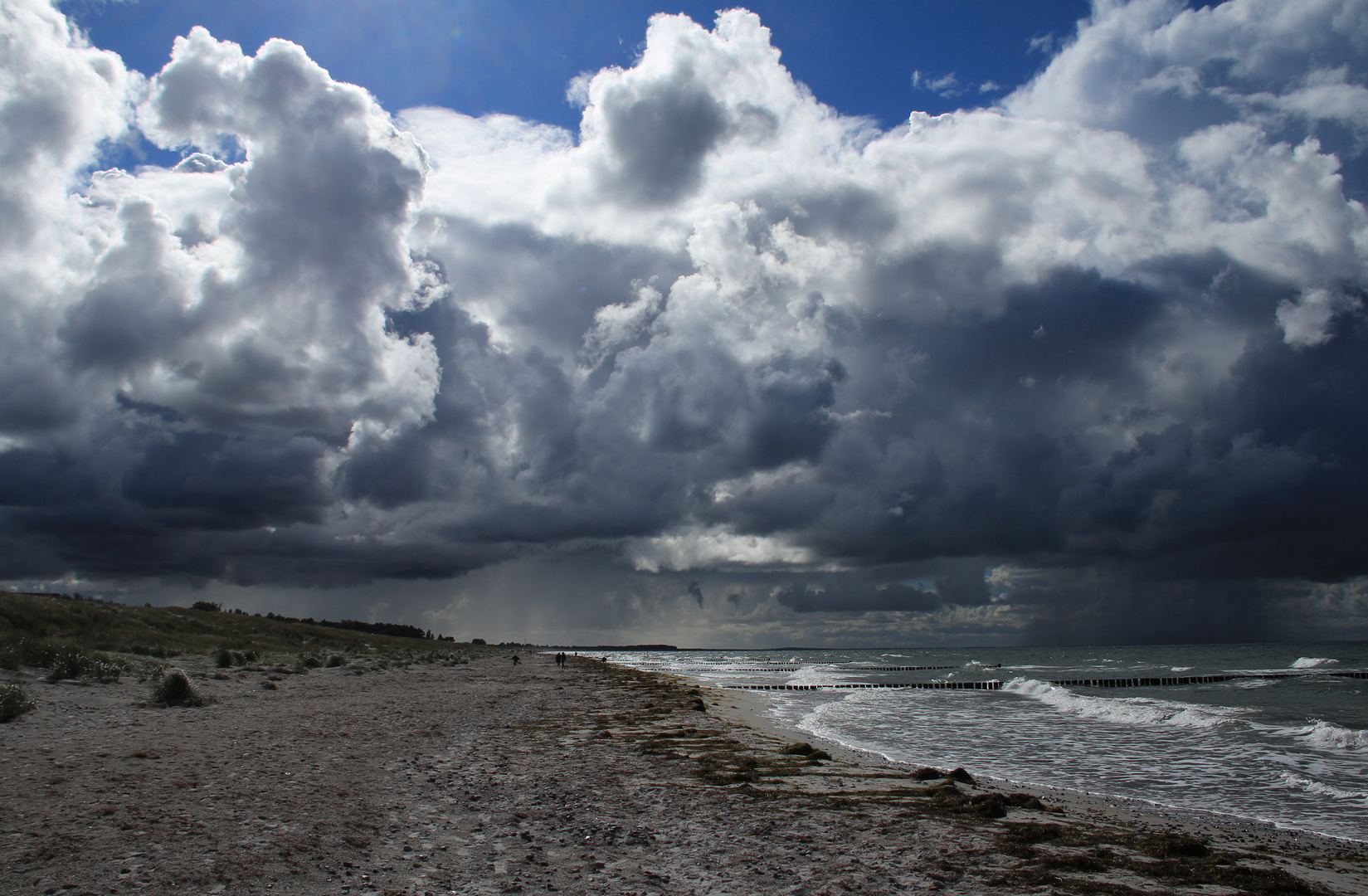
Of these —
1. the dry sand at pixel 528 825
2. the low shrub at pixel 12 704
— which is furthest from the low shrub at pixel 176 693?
the low shrub at pixel 12 704

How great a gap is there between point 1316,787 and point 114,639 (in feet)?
160

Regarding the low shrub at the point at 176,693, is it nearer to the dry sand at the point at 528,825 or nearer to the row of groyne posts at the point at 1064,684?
the dry sand at the point at 528,825

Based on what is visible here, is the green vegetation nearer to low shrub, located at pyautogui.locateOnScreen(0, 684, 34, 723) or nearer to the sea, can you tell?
low shrub, located at pyautogui.locateOnScreen(0, 684, 34, 723)

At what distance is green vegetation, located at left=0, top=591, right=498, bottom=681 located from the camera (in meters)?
23.6

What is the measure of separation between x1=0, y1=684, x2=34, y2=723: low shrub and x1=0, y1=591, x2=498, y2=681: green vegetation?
7455mm

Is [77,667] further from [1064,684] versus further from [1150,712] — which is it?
[1064,684]

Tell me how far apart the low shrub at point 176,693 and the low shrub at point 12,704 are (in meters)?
3.73

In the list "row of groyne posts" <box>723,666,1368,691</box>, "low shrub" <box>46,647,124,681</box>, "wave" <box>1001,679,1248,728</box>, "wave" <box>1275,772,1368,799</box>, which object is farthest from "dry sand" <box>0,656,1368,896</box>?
"row of groyne posts" <box>723,666,1368,691</box>

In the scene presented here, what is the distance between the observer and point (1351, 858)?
1010 cm

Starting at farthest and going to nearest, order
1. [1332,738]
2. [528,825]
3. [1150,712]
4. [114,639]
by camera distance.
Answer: [114,639] < [1150,712] < [1332,738] < [528,825]

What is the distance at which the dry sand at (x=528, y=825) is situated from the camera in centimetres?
739

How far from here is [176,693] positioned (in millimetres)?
20266

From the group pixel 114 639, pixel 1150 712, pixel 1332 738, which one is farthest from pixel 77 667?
pixel 1332 738

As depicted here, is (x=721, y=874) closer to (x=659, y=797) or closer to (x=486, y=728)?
(x=659, y=797)
